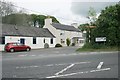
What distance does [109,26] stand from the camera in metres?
35.2

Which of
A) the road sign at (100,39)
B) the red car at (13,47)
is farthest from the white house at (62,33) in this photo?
the road sign at (100,39)

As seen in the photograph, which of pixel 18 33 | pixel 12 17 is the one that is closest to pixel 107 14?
pixel 18 33

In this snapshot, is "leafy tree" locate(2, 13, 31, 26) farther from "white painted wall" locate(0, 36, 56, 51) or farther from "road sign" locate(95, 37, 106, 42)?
"road sign" locate(95, 37, 106, 42)

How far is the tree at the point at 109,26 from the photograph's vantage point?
34875 mm

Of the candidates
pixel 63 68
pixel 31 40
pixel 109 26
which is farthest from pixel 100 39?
pixel 63 68

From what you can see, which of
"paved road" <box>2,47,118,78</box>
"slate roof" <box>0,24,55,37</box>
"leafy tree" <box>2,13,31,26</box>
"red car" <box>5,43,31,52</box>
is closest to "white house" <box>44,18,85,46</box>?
"leafy tree" <box>2,13,31,26</box>

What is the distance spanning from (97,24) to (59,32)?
29622 mm

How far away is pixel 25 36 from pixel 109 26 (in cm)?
1920

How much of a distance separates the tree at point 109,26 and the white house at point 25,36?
16.3 meters

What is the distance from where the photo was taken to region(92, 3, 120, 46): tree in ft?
114

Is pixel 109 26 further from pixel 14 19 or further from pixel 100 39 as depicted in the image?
pixel 14 19

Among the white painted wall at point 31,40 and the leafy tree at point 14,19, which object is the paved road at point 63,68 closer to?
the white painted wall at point 31,40

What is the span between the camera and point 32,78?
9.42 metres

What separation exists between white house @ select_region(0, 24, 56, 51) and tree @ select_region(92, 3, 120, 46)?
641 inches
